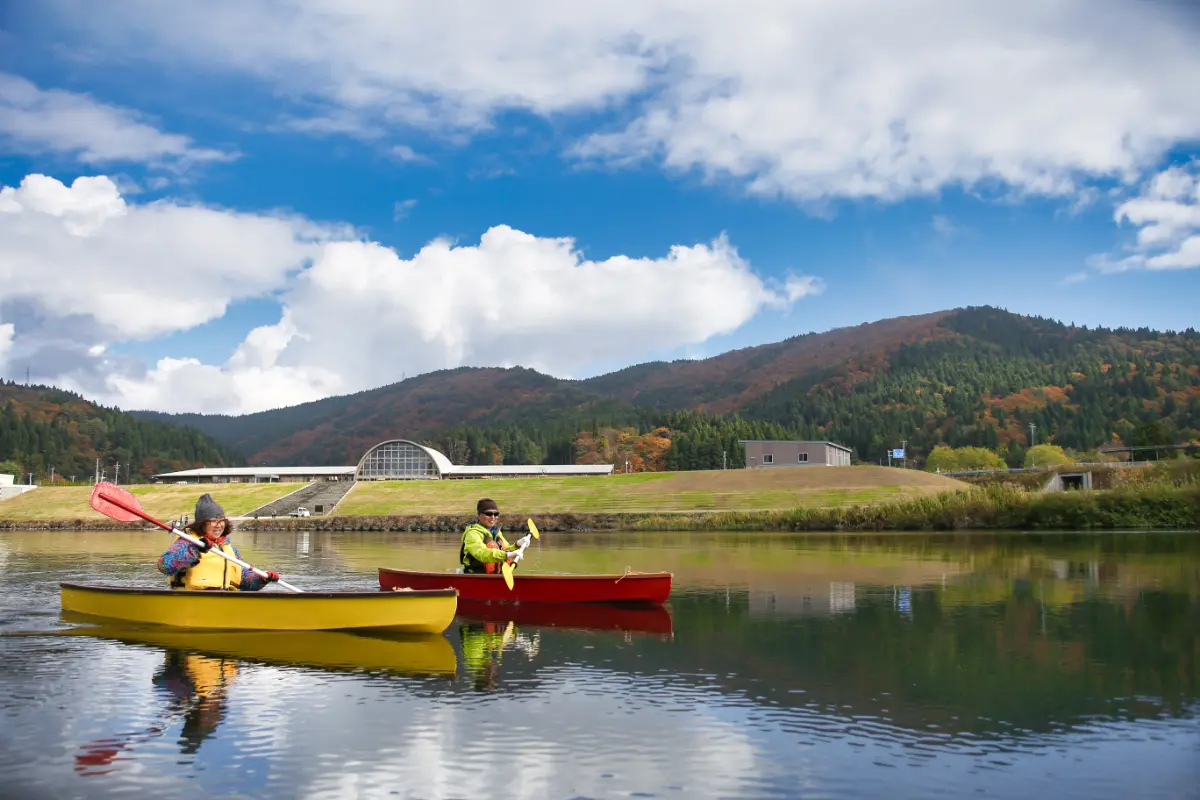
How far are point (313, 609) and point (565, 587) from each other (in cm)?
664

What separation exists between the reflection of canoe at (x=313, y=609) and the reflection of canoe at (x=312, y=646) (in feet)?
0.97

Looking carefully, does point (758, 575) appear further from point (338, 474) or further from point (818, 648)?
point (338, 474)

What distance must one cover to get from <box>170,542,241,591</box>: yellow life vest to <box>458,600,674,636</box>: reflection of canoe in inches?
216

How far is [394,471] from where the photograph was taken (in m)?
139

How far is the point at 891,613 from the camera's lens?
2128 cm

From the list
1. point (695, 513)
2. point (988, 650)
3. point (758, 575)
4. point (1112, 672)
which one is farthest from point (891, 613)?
point (695, 513)

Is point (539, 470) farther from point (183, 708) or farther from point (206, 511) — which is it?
point (183, 708)

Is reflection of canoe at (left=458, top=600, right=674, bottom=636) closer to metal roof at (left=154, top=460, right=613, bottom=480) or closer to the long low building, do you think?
the long low building

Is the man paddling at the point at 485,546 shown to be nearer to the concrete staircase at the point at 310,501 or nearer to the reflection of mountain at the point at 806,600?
the reflection of mountain at the point at 806,600

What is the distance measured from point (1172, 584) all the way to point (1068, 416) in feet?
559

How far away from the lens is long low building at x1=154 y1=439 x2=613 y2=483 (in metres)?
139

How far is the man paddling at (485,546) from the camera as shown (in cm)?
2219

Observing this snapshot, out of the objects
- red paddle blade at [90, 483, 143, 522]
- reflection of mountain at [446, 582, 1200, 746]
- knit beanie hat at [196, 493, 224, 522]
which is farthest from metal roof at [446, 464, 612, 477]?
knit beanie hat at [196, 493, 224, 522]

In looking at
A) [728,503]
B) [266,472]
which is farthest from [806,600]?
[266,472]
